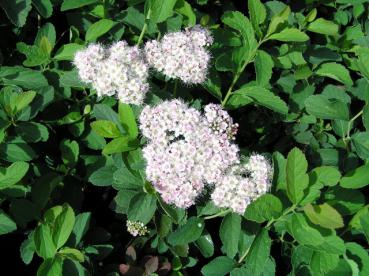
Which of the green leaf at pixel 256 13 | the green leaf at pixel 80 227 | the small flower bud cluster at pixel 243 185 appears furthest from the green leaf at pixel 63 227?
the green leaf at pixel 256 13

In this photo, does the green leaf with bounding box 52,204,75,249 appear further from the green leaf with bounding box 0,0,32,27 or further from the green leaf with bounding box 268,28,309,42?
the green leaf with bounding box 268,28,309,42

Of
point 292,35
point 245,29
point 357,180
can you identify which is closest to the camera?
point 357,180

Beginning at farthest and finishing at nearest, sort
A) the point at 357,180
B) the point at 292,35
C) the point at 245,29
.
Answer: the point at 245,29, the point at 292,35, the point at 357,180

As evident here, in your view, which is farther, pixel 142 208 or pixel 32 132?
pixel 32 132

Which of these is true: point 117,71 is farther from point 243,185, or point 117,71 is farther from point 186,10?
point 243,185

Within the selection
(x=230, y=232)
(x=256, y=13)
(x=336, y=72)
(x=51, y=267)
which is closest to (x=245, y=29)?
(x=256, y=13)
